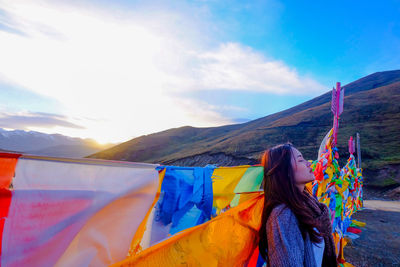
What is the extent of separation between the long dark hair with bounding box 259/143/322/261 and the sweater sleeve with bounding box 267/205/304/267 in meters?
0.07

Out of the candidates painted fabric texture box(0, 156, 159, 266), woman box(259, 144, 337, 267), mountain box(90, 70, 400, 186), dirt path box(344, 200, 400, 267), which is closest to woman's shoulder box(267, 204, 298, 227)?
woman box(259, 144, 337, 267)

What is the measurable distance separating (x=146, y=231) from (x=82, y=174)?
2.33 ft

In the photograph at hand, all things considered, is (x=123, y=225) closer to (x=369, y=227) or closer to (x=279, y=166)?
(x=279, y=166)

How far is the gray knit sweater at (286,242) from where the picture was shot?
4.64ft

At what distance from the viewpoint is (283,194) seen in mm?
1655

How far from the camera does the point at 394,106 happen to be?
40.2 meters

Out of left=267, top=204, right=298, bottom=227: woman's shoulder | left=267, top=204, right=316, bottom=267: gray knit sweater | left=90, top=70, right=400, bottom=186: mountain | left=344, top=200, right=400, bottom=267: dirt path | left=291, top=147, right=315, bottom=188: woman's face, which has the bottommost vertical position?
left=344, top=200, right=400, bottom=267: dirt path

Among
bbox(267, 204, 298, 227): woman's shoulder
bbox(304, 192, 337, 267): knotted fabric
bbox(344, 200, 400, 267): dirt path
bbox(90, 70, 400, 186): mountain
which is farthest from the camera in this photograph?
bbox(90, 70, 400, 186): mountain

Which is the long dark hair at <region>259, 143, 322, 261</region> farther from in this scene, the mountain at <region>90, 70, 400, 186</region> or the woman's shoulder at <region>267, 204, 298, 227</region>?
the mountain at <region>90, 70, 400, 186</region>

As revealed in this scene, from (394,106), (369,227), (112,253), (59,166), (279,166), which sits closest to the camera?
(59,166)

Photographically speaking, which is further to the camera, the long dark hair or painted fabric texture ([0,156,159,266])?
the long dark hair

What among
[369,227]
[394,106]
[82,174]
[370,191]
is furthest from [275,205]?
[394,106]

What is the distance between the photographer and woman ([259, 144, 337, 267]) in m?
1.46

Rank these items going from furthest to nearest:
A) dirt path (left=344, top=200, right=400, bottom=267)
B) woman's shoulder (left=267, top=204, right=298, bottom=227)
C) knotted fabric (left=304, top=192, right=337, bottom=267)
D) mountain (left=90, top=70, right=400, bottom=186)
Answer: mountain (left=90, top=70, right=400, bottom=186) → dirt path (left=344, top=200, right=400, bottom=267) → knotted fabric (left=304, top=192, right=337, bottom=267) → woman's shoulder (left=267, top=204, right=298, bottom=227)
